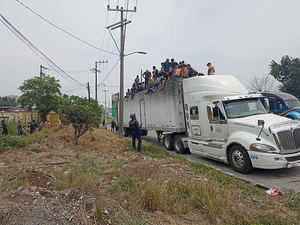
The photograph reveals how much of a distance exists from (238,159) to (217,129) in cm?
130

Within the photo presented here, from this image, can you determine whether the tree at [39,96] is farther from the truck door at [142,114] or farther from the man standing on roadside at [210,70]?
the man standing on roadside at [210,70]

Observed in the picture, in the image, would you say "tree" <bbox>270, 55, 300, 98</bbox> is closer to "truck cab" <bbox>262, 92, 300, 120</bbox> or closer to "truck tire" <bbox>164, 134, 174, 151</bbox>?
"truck cab" <bbox>262, 92, 300, 120</bbox>

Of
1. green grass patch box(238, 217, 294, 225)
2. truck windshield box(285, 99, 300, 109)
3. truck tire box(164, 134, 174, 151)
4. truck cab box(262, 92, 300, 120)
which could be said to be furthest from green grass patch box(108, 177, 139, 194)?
truck windshield box(285, 99, 300, 109)

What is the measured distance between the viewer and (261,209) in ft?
12.1

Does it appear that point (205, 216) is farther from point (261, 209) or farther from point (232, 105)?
point (232, 105)

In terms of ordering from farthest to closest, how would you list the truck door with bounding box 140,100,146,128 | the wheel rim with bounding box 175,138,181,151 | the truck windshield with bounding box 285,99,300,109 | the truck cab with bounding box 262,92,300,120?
the truck door with bounding box 140,100,146,128, the truck windshield with bounding box 285,99,300,109, the truck cab with bounding box 262,92,300,120, the wheel rim with bounding box 175,138,181,151

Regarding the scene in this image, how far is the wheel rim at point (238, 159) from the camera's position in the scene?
6.01 metres

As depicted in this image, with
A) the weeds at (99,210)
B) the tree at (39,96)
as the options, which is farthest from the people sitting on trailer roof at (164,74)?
the tree at (39,96)

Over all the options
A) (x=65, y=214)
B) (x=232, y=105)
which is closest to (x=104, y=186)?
(x=65, y=214)

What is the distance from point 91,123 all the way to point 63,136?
272 cm

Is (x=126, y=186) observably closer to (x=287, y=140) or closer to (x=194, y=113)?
(x=287, y=140)

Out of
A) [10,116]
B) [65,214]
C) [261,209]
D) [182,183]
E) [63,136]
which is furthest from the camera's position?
[10,116]

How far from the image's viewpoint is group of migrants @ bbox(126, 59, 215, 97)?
372 inches

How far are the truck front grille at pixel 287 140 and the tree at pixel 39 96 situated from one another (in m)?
26.7
